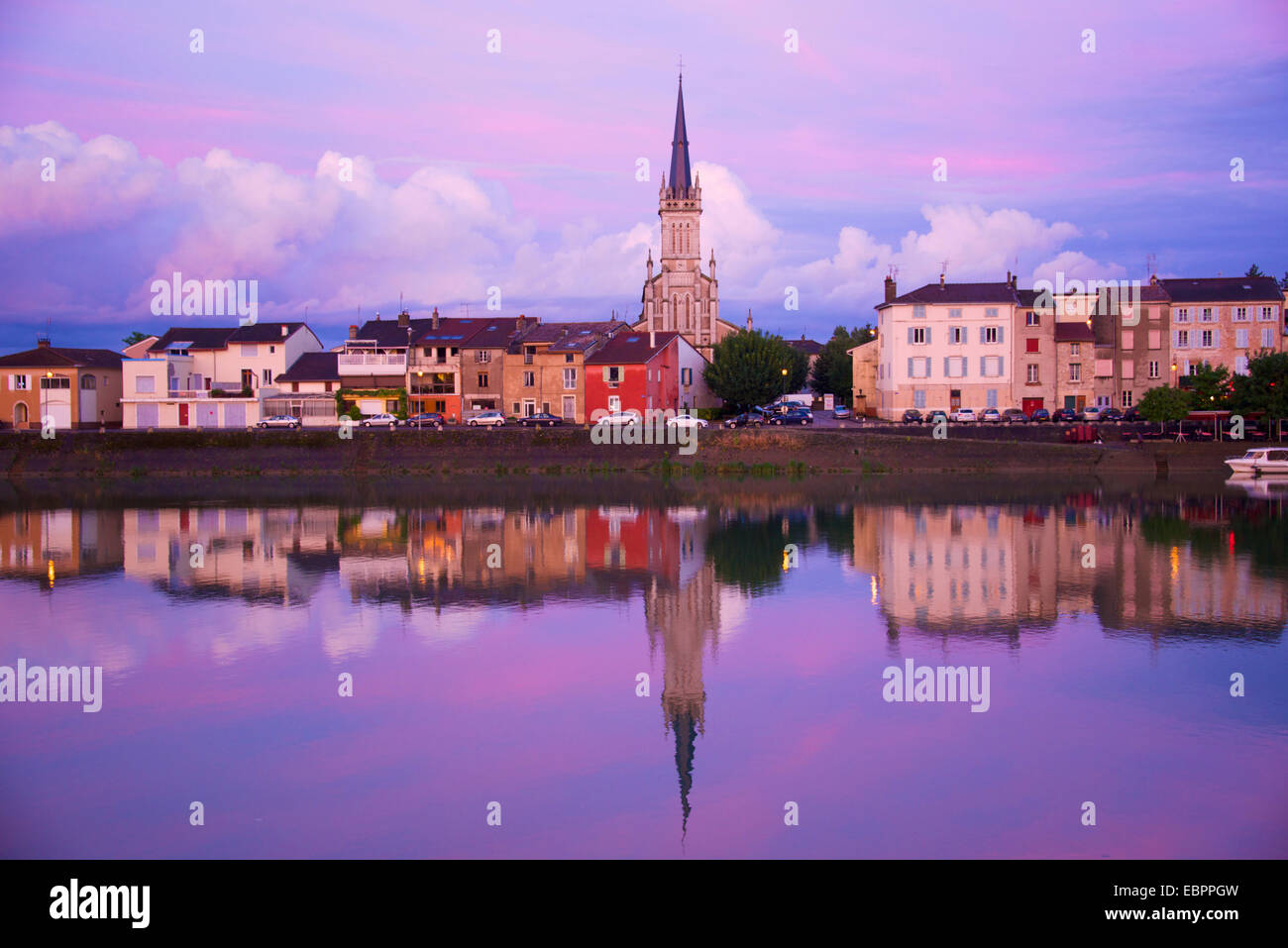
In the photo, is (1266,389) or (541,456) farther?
(541,456)

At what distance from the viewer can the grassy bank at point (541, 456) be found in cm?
5494

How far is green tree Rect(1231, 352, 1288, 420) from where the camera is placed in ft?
185

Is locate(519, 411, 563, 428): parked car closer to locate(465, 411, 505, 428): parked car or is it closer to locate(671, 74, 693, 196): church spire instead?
locate(465, 411, 505, 428): parked car

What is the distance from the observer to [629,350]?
68.6 m

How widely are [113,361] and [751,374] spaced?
43.7m

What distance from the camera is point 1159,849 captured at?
11359 mm

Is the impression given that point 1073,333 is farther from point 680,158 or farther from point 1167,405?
point 680,158

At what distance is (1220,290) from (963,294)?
16560mm

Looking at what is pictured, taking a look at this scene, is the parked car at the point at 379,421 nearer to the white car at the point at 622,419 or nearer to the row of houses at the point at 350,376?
the row of houses at the point at 350,376

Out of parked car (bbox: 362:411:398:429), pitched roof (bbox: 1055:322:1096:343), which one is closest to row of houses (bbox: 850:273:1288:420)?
pitched roof (bbox: 1055:322:1096:343)

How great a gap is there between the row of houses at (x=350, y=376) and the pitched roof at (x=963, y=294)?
1553 centimetres

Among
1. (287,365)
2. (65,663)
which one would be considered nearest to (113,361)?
(287,365)

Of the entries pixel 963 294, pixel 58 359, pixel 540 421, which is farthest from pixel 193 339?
pixel 963 294

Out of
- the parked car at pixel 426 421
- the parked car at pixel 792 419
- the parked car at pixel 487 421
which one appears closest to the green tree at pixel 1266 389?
the parked car at pixel 792 419
